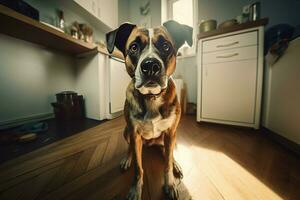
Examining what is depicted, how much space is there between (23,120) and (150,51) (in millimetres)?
1708

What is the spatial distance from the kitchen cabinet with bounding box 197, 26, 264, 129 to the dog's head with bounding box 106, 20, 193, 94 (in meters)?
0.87

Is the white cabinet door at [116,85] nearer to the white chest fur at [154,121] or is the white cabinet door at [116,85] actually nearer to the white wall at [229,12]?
the white wall at [229,12]

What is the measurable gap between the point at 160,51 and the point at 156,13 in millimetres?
2564

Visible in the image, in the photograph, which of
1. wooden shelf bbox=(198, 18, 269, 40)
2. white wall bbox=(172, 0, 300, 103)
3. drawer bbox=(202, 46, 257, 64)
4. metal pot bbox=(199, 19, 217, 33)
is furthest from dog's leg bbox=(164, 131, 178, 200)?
white wall bbox=(172, 0, 300, 103)

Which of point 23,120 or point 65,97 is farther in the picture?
point 65,97

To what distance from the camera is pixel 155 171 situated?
602 millimetres

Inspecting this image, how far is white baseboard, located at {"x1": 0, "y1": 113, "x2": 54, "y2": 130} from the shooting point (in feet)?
3.85

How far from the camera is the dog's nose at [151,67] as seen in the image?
16.5 inches

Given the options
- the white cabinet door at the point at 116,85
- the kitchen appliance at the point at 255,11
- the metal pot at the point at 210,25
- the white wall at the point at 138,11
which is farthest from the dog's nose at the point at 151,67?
the white wall at the point at 138,11

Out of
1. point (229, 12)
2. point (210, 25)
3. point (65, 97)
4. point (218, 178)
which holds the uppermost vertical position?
point (229, 12)

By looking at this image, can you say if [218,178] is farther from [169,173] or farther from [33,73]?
[33,73]

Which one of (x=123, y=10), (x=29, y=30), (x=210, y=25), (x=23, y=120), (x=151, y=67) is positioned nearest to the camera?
(x=151, y=67)

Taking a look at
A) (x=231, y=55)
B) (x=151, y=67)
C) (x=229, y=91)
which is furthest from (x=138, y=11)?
(x=151, y=67)

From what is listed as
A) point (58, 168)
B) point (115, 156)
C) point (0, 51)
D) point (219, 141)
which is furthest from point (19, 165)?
point (219, 141)
